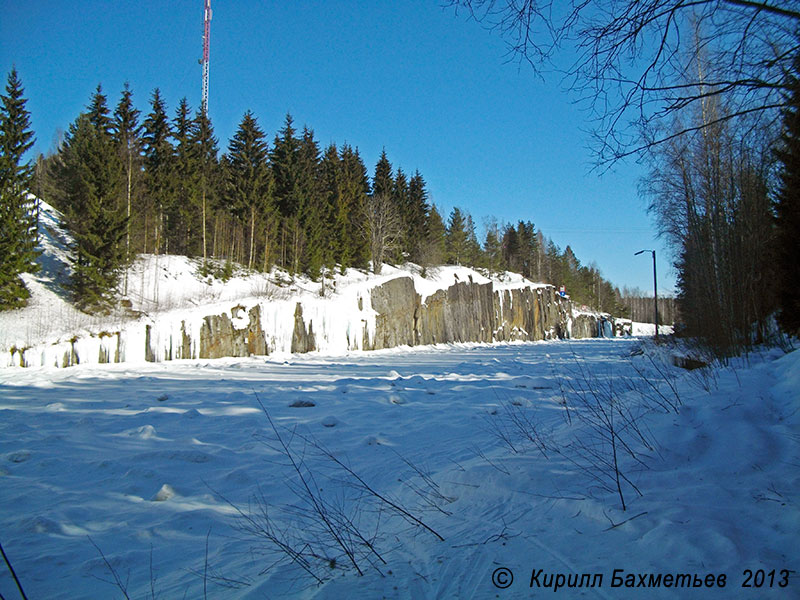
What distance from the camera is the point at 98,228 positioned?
17.4 meters

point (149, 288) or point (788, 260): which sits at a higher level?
point (149, 288)

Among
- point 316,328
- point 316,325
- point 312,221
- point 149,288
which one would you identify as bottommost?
point 316,328

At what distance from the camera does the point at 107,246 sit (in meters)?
17.5

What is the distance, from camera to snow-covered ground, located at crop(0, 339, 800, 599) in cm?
164

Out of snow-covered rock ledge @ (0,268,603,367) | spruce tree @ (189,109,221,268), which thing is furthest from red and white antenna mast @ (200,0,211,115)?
snow-covered rock ledge @ (0,268,603,367)

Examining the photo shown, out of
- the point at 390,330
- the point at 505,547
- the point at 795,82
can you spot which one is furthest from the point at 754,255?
the point at 390,330

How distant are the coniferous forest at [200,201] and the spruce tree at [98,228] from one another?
50 mm

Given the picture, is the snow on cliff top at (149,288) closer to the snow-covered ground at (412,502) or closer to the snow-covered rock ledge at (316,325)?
the snow-covered rock ledge at (316,325)

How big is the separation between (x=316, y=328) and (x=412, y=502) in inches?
618

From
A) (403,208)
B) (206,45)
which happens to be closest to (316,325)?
(403,208)

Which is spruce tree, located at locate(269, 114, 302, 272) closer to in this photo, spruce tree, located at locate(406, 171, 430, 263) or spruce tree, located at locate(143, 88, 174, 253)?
spruce tree, located at locate(143, 88, 174, 253)

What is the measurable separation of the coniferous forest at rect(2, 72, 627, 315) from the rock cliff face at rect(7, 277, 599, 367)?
655 cm

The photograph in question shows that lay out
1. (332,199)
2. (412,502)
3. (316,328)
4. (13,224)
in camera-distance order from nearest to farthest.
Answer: (412,502)
(13,224)
(316,328)
(332,199)

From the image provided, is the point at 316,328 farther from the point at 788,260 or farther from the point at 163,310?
the point at 788,260
